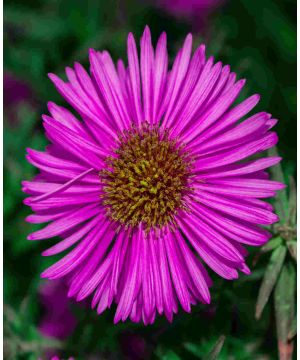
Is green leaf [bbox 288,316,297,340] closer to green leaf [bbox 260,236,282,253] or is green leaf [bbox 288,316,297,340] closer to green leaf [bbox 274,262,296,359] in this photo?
green leaf [bbox 274,262,296,359]

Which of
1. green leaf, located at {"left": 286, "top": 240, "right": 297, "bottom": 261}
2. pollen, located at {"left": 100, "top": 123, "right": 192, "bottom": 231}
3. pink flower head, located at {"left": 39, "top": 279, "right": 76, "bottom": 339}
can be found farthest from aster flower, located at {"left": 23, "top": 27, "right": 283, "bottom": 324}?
pink flower head, located at {"left": 39, "top": 279, "right": 76, "bottom": 339}

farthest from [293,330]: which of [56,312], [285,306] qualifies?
[56,312]

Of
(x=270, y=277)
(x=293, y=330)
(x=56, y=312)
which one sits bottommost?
(x=293, y=330)

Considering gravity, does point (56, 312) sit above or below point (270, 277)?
above

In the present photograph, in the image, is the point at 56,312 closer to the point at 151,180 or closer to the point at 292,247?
the point at 151,180

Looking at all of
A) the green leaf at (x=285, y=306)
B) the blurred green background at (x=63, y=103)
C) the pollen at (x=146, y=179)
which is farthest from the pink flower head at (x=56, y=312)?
the green leaf at (x=285, y=306)

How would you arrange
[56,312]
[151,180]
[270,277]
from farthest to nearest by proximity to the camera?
1. [56,312]
2. [151,180]
3. [270,277]
